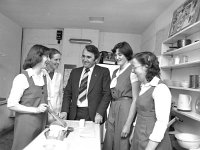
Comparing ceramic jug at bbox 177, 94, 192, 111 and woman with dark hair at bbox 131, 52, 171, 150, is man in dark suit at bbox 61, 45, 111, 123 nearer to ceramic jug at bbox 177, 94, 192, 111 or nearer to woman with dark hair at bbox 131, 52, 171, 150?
woman with dark hair at bbox 131, 52, 171, 150

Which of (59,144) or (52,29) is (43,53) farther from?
(52,29)

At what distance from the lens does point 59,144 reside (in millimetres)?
1111

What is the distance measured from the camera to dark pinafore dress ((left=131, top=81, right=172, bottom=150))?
1343mm

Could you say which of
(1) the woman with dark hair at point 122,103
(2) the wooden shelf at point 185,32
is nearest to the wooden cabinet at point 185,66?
(2) the wooden shelf at point 185,32

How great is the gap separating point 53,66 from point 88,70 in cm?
63

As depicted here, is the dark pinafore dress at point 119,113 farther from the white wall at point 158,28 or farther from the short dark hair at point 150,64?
the white wall at point 158,28

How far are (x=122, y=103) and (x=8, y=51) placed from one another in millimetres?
3631

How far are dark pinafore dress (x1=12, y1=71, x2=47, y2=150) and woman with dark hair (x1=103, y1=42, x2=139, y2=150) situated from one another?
0.69 meters

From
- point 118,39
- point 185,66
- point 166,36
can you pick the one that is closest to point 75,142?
point 185,66

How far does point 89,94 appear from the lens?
77.4 inches

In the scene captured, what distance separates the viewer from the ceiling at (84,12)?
330 centimetres

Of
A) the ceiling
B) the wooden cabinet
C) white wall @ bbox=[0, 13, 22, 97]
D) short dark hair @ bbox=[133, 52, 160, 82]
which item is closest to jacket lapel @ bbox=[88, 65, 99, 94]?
short dark hair @ bbox=[133, 52, 160, 82]

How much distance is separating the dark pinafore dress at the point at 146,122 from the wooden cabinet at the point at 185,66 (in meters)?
0.73

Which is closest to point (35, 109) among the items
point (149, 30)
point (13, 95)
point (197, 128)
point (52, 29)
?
point (13, 95)
